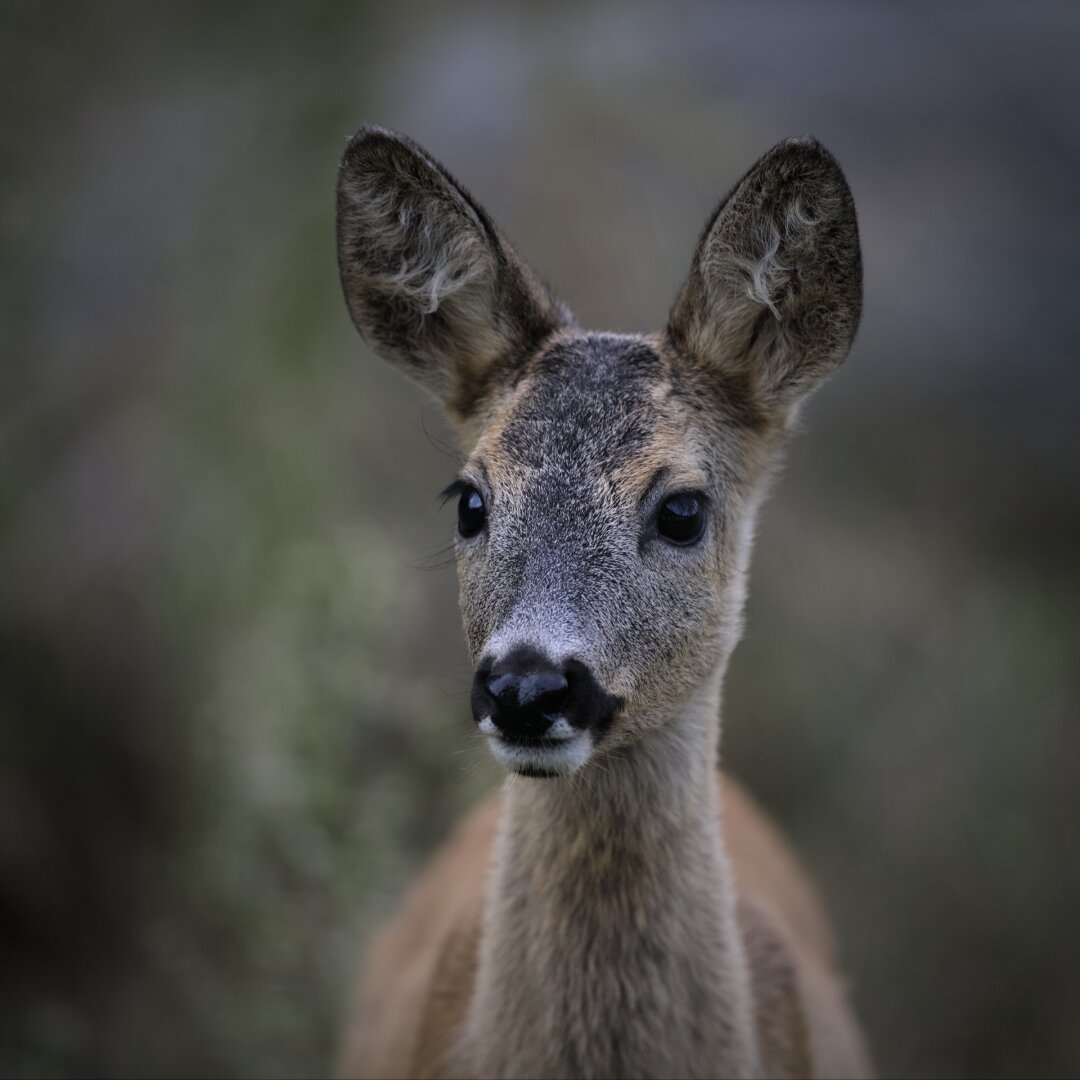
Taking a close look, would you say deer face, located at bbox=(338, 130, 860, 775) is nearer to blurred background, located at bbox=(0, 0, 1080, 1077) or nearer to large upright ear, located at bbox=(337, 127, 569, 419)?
large upright ear, located at bbox=(337, 127, 569, 419)

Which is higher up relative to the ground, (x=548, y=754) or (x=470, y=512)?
(x=470, y=512)

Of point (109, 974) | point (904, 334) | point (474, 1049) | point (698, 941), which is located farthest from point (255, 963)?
point (904, 334)

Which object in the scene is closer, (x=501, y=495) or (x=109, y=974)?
(x=501, y=495)

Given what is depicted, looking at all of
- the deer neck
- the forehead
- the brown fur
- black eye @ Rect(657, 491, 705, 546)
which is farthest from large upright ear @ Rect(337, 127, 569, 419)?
the brown fur

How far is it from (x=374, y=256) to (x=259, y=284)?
4.43 meters

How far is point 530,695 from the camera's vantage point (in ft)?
8.23

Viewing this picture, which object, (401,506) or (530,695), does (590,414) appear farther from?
(401,506)

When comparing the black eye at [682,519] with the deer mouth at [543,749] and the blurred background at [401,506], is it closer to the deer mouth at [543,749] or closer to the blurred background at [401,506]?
the deer mouth at [543,749]

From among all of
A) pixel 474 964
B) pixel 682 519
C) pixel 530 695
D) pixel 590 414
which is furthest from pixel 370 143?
pixel 474 964

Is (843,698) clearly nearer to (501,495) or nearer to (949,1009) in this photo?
(949,1009)

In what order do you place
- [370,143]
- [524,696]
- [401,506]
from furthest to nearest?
[401,506] → [370,143] → [524,696]

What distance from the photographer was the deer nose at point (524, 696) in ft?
8.23

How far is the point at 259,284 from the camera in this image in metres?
7.73

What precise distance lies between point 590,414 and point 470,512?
14.9 inches
